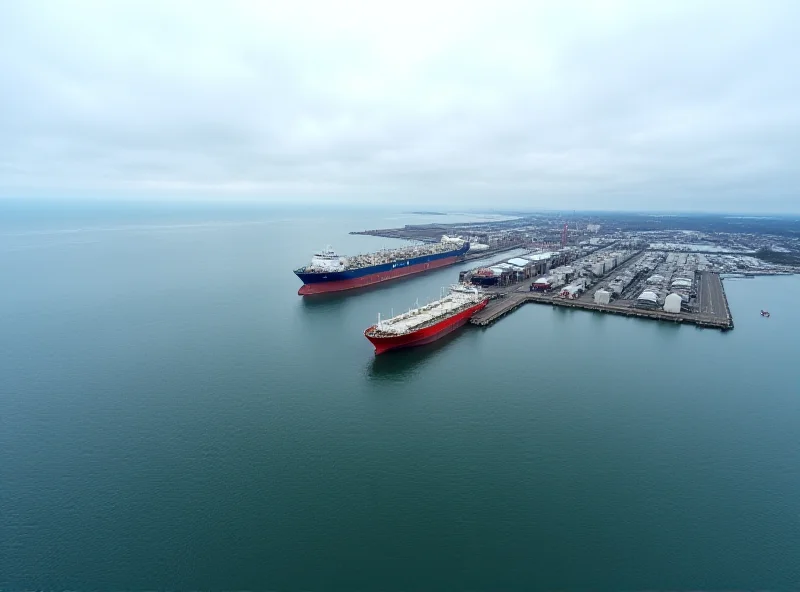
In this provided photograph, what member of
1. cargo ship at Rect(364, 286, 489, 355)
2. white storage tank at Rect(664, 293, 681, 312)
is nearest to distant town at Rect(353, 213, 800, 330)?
white storage tank at Rect(664, 293, 681, 312)

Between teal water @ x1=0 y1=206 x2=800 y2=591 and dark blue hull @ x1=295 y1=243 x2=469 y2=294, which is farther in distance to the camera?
dark blue hull @ x1=295 y1=243 x2=469 y2=294

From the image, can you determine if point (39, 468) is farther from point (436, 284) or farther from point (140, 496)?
point (436, 284)

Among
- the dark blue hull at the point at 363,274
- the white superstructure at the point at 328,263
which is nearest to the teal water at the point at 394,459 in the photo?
the dark blue hull at the point at 363,274

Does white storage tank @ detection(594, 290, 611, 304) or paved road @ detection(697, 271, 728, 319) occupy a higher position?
white storage tank @ detection(594, 290, 611, 304)

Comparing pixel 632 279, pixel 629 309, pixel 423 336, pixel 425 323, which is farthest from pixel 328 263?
pixel 632 279

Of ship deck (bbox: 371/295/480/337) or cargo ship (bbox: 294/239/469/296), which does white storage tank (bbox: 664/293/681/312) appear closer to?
ship deck (bbox: 371/295/480/337)

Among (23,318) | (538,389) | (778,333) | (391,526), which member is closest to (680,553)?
(391,526)
